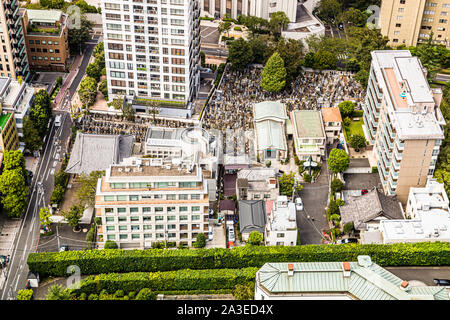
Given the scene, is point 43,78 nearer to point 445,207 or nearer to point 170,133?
point 170,133

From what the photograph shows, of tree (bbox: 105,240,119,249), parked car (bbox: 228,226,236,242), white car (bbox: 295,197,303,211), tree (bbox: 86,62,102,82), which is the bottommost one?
parked car (bbox: 228,226,236,242)

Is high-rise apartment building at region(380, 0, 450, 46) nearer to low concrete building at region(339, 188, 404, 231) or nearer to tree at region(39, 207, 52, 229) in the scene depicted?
low concrete building at region(339, 188, 404, 231)

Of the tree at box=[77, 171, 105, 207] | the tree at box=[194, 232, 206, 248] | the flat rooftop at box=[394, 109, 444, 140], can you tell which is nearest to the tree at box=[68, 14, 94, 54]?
the tree at box=[77, 171, 105, 207]

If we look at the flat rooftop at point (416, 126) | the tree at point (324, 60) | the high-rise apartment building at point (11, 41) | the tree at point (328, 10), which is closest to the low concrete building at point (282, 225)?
the flat rooftop at point (416, 126)

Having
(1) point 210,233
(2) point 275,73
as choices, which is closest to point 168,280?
(1) point 210,233

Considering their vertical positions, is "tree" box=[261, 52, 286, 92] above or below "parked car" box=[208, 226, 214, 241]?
above
